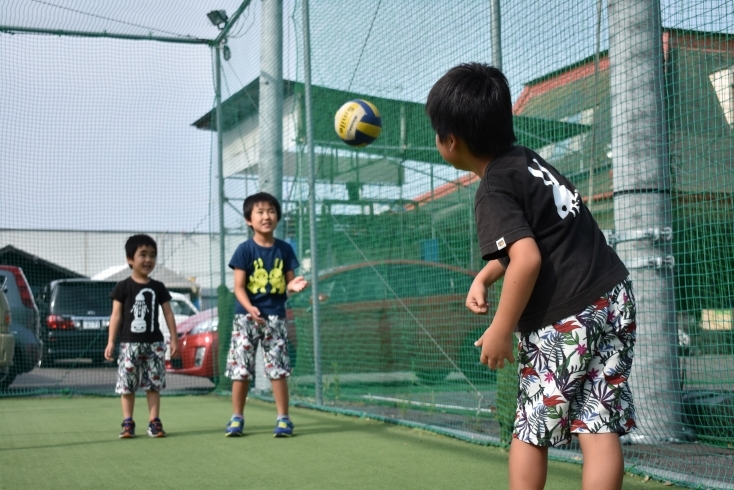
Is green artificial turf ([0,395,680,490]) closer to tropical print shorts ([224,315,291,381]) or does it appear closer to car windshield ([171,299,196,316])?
tropical print shorts ([224,315,291,381])

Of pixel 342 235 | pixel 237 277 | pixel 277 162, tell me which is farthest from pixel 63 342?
pixel 237 277

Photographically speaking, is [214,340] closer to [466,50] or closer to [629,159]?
[466,50]

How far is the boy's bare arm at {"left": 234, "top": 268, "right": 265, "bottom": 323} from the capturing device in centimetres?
539

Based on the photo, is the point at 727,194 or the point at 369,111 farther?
the point at 369,111

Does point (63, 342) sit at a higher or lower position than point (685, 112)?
lower

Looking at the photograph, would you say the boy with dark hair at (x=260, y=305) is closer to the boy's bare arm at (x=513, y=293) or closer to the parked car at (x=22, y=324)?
the boy's bare arm at (x=513, y=293)

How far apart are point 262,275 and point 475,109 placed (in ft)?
11.2

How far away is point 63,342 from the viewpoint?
371 inches

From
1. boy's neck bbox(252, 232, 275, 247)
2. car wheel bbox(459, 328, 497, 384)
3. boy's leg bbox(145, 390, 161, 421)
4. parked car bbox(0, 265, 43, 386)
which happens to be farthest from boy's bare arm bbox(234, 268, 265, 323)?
parked car bbox(0, 265, 43, 386)

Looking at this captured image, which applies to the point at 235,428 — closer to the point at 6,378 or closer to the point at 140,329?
the point at 140,329

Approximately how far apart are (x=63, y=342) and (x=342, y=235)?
408 cm

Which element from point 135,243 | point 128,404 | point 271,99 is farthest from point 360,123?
point 271,99

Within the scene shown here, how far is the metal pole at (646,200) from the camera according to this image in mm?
4109

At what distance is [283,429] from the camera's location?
532 cm
